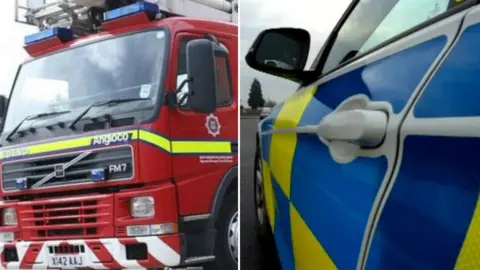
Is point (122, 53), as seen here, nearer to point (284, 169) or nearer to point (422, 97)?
point (284, 169)

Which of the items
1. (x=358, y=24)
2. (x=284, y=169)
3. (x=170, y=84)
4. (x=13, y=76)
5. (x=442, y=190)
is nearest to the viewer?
(x=442, y=190)

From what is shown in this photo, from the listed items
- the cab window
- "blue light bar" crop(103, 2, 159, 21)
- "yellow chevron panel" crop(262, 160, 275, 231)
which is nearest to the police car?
"yellow chevron panel" crop(262, 160, 275, 231)

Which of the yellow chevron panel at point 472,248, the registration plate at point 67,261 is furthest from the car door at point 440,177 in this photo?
the registration plate at point 67,261

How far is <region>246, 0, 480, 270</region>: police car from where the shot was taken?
0.77m

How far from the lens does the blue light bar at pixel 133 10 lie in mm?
2561

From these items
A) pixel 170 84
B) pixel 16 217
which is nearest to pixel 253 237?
pixel 170 84

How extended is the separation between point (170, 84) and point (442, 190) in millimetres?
1711

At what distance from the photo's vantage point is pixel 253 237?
179cm

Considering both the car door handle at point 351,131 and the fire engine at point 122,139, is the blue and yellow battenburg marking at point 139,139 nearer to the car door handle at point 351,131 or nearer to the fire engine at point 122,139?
the fire engine at point 122,139

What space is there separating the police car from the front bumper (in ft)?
1.81

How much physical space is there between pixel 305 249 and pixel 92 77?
5.06 ft

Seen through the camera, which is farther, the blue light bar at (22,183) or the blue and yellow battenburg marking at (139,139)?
the blue light bar at (22,183)

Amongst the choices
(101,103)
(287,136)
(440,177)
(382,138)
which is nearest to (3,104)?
(101,103)

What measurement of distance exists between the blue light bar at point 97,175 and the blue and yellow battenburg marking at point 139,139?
0.11 metres
